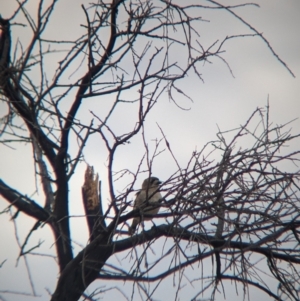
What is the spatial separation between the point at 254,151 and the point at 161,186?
665 millimetres

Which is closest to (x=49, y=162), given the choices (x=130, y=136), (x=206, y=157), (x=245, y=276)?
(x=130, y=136)

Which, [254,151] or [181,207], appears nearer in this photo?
[181,207]

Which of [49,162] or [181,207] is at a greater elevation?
[49,162]

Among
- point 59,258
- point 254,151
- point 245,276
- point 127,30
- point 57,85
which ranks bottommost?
point 245,276

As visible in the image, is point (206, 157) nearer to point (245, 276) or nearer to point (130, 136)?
point (130, 136)

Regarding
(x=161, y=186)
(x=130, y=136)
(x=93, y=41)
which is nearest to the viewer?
(x=161, y=186)

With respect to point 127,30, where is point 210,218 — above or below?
below

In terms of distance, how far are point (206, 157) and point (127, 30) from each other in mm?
1347

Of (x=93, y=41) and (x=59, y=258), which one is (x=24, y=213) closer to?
(x=59, y=258)

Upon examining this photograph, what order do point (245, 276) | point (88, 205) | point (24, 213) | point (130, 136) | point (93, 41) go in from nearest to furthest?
point (245, 276), point (130, 136), point (93, 41), point (24, 213), point (88, 205)

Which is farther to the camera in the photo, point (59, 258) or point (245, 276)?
point (59, 258)

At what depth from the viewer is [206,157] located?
11.3 ft

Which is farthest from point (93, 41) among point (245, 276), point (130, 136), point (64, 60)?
point (245, 276)

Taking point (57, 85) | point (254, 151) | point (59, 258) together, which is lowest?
point (59, 258)
